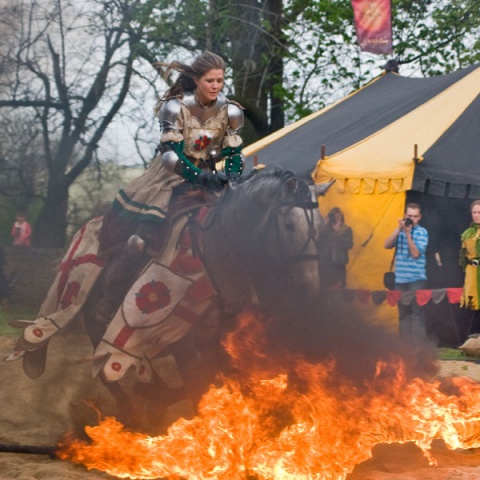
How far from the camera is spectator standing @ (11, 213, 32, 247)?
8.12 m

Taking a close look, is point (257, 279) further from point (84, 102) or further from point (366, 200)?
point (366, 200)

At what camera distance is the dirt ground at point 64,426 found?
4852 mm

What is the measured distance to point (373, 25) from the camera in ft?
44.5

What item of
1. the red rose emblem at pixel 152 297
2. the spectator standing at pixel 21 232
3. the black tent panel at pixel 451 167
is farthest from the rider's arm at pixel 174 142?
the black tent panel at pixel 451 167

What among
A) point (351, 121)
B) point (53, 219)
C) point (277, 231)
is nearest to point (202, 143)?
point (277, 231)

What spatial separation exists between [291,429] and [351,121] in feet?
25.3

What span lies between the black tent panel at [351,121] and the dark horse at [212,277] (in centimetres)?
546

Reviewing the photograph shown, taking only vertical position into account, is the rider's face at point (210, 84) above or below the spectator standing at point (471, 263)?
above

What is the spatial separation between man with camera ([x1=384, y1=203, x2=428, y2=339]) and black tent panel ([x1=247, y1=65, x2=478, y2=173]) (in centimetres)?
191

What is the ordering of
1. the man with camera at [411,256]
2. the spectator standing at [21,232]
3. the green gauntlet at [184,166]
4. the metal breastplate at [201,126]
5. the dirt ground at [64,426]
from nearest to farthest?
the dirt ground at [64,426] < the green gauntlet at [184,166] < the metal breastplate at [201,126] < the spectator standing at [21,232] < the man with camera at [411,256]

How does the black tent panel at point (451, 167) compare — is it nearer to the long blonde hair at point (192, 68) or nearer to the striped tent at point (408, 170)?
the striped tent at point (408, 170)

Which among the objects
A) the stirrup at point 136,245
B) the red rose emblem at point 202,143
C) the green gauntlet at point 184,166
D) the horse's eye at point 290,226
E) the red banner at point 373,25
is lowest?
the stirrup at point 136,245

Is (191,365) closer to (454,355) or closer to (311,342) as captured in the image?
(311,342)

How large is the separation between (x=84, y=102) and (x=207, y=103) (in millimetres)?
2970
